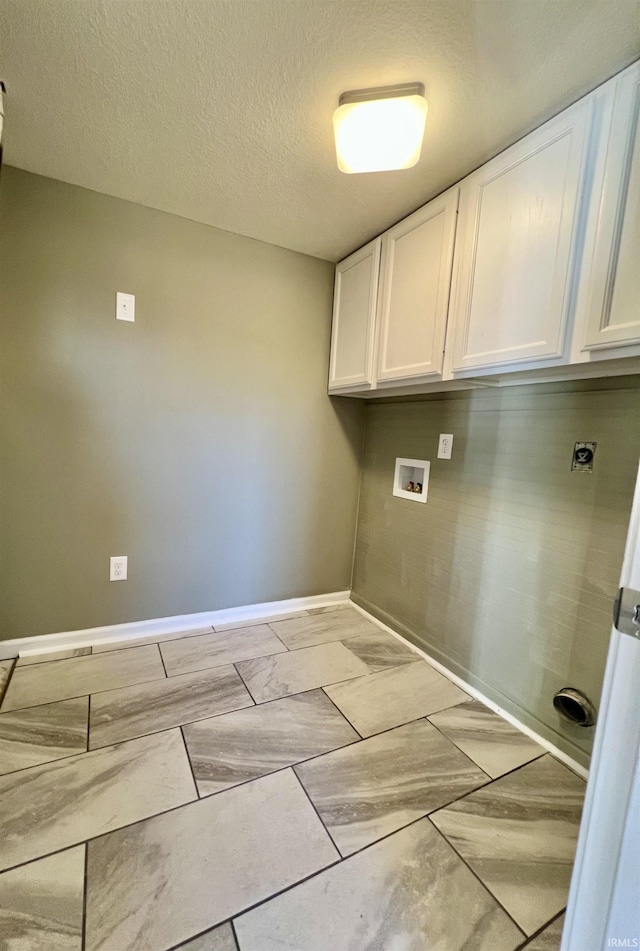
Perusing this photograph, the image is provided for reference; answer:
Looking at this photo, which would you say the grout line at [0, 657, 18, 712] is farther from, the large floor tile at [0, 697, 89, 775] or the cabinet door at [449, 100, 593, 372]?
the cabinet door at [449, 100, 593, 372]

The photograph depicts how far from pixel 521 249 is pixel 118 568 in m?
2.31

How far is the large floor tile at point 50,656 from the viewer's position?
1.82m

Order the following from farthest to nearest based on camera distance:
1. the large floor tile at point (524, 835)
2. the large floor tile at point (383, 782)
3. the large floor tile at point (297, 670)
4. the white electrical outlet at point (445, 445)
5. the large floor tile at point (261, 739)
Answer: the white electrical outlet at point (445, 445) → the large floor tile at point (297, 670) → the large floor tile at point (261, 739) → the large floor tile at point (383, 782) → the large floor tile at point (524, 835)

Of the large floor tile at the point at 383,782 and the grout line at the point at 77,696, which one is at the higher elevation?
the large floor tile at the point at 383,782

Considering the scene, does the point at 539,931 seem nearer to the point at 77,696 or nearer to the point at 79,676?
the point at 77,696

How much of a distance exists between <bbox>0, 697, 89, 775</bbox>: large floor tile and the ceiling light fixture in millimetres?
2253

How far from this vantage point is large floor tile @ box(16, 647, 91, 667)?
182 centimetres

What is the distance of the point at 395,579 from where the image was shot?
2359 mm

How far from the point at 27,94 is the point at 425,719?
108 inches

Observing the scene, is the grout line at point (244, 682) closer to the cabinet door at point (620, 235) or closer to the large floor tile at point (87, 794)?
the large floor tile at point (87, 794)

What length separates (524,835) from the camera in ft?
3.77

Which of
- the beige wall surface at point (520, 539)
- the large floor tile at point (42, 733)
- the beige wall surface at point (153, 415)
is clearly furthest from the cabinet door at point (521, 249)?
the large floor tile at point (42, 733)

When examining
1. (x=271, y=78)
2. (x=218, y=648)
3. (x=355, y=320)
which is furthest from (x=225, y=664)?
(x=271, y=78)

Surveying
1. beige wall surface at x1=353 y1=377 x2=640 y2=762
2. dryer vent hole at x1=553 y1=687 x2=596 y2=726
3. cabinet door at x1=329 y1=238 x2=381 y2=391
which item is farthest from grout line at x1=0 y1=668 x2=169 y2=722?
cabinet door at x1=329 y1=238 x2=381 y2=391
